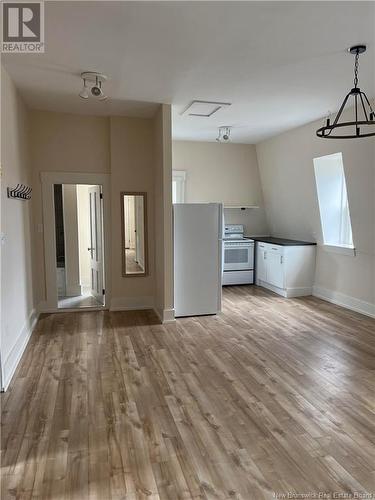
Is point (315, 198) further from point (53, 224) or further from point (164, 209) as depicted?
point (53, 224)

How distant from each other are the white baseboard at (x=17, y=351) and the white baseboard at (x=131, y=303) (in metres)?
1.12

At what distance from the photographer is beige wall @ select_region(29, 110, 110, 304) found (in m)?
4.94

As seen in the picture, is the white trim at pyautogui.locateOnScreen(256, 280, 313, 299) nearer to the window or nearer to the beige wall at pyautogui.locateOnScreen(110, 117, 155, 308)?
the beige wall at pyautogui.locateOnScreen(110, 117, 155, 308)

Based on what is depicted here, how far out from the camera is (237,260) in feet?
22.9

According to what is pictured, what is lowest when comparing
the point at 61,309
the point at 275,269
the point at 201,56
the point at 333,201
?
the point at 61,309

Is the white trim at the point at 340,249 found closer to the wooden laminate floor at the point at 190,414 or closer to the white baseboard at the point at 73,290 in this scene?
the wooden laminate floor at the point at 190,414

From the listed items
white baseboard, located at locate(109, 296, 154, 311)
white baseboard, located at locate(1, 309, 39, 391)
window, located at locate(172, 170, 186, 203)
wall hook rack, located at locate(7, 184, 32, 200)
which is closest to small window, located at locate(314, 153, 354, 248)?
window, located at locate(172, 170, 186, 203)

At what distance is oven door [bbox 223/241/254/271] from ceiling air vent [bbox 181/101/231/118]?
2611mm

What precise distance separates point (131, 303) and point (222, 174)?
129 inches

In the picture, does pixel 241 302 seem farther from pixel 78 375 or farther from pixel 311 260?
pixel 78 375

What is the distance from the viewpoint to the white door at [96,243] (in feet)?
18.0

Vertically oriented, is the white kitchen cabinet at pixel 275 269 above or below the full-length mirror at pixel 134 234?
below

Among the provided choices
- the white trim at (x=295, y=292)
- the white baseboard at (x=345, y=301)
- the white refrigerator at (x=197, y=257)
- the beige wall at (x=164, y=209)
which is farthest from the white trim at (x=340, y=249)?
the beige wall at (x=164, y=209)

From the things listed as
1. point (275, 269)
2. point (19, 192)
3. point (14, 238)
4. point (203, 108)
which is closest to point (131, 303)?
point (14, 238)
